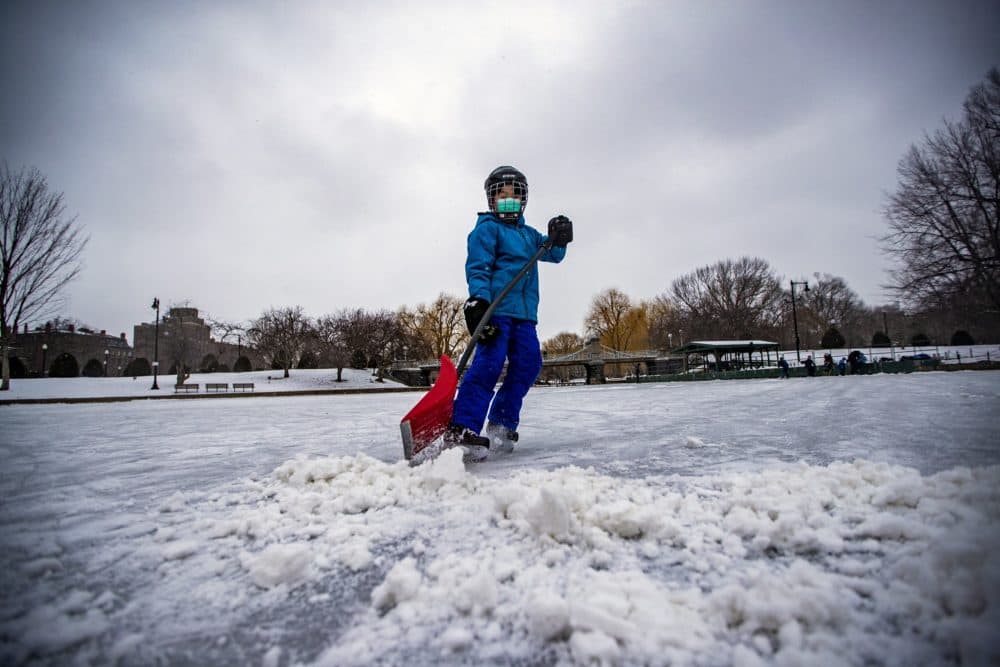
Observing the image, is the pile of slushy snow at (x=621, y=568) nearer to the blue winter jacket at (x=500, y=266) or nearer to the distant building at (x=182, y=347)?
the blue winter jacket at (x=500, y=266)

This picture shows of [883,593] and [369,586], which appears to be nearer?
[883,593]

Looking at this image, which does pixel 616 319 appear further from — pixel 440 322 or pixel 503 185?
pixel 503 185

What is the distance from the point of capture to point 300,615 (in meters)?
0.84

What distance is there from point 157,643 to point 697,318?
215ft

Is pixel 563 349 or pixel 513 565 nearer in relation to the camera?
pixel 513 565

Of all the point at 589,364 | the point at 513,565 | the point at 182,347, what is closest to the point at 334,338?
the point at 182,347

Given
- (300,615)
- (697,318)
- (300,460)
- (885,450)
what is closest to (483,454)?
(300,460)

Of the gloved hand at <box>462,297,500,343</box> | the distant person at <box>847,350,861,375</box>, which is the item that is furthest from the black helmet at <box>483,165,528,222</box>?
the distant person at <box>847,350,861,375</box>

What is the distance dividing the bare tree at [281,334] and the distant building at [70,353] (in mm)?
16565

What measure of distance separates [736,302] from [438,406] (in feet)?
211

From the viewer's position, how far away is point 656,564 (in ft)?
3.24

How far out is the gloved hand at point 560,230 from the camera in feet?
10.0

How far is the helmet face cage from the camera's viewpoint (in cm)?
304

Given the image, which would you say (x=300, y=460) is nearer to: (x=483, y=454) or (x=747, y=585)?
(x=483, y=454)
